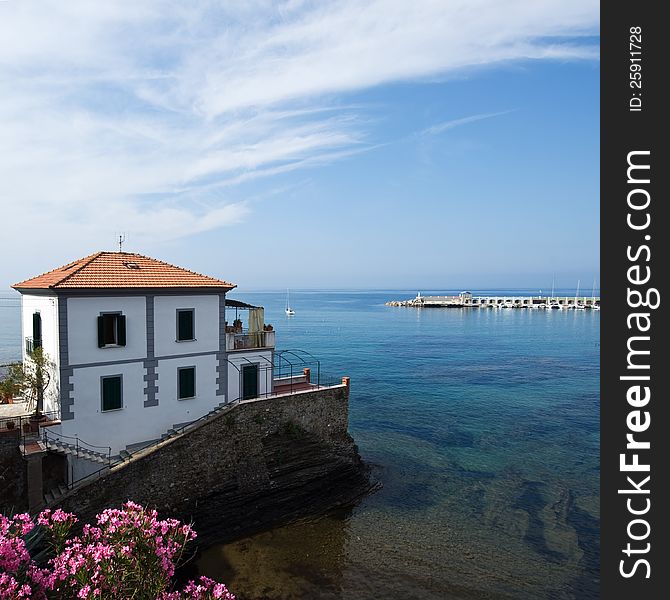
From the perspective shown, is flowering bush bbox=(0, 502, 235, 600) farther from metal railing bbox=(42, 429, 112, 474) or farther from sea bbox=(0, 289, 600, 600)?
metal railing bbox=(42, 429, 112, 474)

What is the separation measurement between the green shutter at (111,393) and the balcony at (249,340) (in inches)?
202

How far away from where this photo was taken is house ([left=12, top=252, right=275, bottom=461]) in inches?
780

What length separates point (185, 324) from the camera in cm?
2258

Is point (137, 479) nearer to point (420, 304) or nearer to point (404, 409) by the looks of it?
point (404, 409)

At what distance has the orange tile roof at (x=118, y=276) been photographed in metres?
20.3

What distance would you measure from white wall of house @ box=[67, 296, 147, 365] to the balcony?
408cm

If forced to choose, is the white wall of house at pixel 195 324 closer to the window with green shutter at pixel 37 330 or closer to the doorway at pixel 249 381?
the doorway at pixel 249 381

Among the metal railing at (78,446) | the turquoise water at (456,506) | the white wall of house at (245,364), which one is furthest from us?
the white wall of house at (245,364)

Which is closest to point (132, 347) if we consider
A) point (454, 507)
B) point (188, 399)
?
point (188, 399)

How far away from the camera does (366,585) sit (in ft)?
59.7

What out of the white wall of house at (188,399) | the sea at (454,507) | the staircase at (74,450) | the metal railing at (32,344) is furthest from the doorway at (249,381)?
the metal railing at (32,344)

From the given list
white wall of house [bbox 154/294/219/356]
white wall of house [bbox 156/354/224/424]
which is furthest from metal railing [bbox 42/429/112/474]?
white wall of house [bbox 154/294/219/356]

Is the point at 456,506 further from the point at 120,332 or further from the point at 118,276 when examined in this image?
the point at 118,276

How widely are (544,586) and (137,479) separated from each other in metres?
15.3
